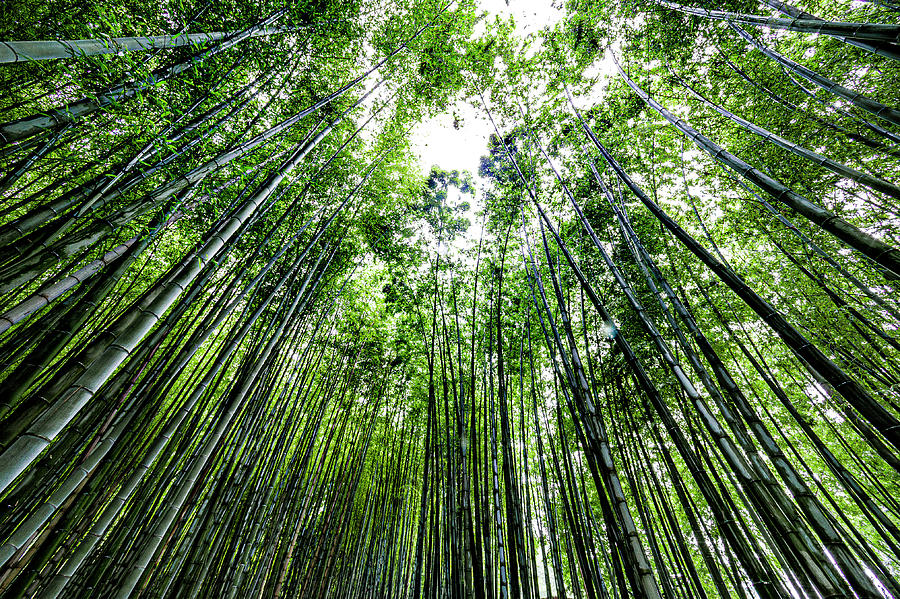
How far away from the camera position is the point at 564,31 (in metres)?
3.97

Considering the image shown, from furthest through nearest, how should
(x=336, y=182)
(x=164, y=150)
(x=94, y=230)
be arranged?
(x=336, y=182)
(x=164, y=150)
(x=94, y=230)

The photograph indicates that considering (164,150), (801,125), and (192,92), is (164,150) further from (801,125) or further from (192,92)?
(801,125)

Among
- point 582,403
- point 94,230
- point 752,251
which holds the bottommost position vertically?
point 582,403

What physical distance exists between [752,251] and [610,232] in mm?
2507

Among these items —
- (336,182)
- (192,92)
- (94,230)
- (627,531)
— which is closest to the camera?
(627,531)

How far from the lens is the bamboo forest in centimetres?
158

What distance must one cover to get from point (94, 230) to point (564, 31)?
4976 mm

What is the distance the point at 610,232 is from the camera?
4.15 meters

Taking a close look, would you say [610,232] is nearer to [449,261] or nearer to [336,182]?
[449,261]

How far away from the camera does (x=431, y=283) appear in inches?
A: 188

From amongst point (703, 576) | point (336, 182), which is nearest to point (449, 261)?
point (336, 182)

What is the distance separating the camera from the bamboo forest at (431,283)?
1.58 metres

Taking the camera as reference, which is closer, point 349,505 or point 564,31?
point 564,31

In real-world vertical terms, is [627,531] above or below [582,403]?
below
